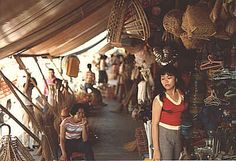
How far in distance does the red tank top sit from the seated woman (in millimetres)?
1134

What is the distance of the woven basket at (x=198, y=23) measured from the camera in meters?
2.84

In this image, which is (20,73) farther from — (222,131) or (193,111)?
(222,131)

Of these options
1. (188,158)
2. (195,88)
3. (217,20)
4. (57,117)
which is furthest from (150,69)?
(217,20)

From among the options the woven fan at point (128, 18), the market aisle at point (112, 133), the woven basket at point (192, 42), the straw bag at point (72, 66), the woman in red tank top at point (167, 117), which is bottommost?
the market aisle at point (112, 133)

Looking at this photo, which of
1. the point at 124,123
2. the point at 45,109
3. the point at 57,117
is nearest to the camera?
the point at 57,117

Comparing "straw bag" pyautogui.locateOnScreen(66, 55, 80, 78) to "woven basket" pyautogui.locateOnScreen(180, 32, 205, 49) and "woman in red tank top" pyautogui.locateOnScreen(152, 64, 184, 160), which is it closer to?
"woven basket" pyautogui.locateOnScreen(180, 32, 205, 49)

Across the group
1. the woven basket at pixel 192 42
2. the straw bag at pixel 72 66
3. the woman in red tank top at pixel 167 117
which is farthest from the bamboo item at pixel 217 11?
the straw bag at pixel 72 66

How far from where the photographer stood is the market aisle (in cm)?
532

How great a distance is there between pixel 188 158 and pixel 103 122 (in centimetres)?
458

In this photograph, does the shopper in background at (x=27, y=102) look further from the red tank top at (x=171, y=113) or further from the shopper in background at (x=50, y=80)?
the red tank top at (x=171, y=113)

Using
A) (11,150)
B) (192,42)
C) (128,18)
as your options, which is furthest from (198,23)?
(11,150)

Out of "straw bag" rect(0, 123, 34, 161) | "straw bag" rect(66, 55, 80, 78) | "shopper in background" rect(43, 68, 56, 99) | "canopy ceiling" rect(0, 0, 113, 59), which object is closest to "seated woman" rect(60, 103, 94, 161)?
"straw bag" rect(0, 123, 34, 161)

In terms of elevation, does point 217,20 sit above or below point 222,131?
above

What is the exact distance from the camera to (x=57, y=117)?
212 inches
